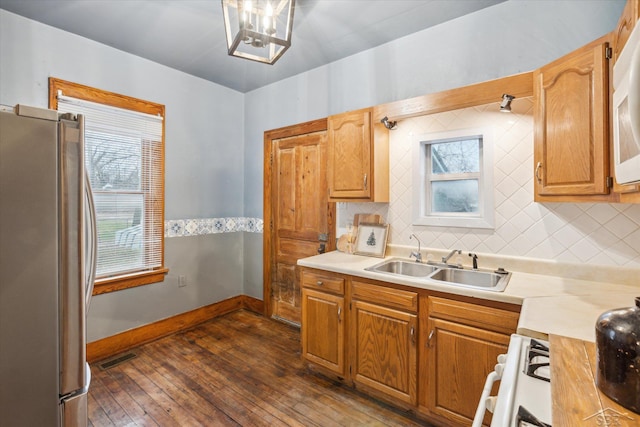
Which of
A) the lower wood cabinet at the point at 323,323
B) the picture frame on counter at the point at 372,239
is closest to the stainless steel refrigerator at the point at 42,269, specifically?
the lower wood cabinet at the point at 323,323

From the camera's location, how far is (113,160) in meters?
2.75

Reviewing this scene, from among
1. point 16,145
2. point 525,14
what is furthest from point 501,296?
point 16,145

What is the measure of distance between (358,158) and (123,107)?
7.34 ft

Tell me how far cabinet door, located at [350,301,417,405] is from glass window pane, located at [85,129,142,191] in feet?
7.81

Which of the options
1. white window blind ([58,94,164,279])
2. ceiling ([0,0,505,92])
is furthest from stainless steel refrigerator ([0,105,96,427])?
white window blind ([58,94,164,279])

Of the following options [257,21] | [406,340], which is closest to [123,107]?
[257,21]

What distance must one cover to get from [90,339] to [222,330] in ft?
3.76

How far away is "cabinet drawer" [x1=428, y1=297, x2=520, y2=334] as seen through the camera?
1.55m

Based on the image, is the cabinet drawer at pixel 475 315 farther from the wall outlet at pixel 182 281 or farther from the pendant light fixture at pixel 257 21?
the wall outlet at pixel 182 281

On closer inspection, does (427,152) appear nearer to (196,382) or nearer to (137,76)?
(196,382)

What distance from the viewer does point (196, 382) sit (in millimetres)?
2322

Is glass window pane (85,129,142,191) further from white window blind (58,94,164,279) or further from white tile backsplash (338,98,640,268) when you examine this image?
white tile backsplash (338,98,640,268)

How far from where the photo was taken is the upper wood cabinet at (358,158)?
2.41 metres

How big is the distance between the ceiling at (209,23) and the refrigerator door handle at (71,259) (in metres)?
1.52
